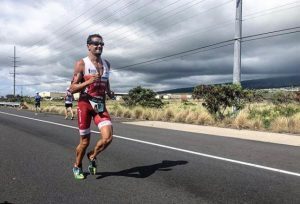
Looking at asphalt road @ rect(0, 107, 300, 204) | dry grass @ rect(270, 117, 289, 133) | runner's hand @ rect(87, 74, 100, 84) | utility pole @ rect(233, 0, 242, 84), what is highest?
utility pole @ rect(233, 0, 242, 84)

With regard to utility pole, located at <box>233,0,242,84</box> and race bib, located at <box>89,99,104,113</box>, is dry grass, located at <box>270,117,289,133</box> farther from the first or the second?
race bib, located at <box>89,99,104,113</box>

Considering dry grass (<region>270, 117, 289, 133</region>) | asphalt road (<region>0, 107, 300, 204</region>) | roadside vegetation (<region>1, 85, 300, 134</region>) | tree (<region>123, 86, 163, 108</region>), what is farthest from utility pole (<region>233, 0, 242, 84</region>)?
tree (<region>123, 86, 163, 108</region>)

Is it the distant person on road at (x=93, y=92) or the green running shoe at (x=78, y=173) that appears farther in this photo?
the green running shoe at (x=78, y=173)

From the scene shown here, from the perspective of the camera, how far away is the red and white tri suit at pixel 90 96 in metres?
6.68

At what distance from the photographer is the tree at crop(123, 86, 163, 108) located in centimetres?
3297

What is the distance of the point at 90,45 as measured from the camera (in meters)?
6.72

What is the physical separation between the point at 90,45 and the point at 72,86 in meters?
0.68

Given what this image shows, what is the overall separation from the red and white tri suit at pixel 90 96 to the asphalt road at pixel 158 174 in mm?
891

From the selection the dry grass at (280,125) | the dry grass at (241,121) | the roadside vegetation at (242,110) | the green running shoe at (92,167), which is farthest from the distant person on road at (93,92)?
the dry grass at (241,121)

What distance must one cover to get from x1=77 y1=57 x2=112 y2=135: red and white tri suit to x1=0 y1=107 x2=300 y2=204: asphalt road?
0.89m

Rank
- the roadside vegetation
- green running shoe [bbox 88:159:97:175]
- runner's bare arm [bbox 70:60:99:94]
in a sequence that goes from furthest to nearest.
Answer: the roadside vegetation → green running shoe [bbox 88:159:97:175] → runner's bare arm [bbox 70:60:99:94]

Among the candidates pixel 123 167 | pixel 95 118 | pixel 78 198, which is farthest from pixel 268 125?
pixel 78 198

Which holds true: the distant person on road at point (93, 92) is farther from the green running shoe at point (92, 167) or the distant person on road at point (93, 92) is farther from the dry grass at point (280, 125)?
the dry grass at point (280, 125)

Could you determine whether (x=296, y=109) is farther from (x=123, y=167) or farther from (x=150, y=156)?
(x=123, y=167)
